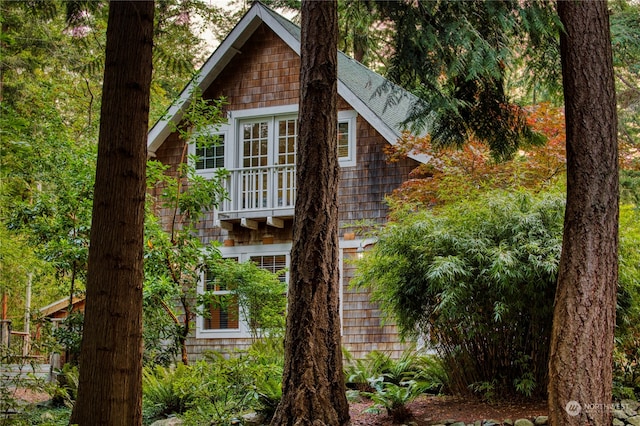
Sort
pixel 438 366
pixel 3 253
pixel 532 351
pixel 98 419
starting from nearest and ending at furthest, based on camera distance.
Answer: pixel 98 419 → pixel 532 351 → pixel 438 366 → pixel 3 253

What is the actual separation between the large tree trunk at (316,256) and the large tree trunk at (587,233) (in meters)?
2.14

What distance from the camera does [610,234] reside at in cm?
690

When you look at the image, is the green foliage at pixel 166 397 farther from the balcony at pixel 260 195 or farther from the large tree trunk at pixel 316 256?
the balcony at pixel 260 195

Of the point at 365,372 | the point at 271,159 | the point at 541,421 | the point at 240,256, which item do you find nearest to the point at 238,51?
the point at 271,159

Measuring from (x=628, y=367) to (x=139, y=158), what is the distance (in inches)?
251

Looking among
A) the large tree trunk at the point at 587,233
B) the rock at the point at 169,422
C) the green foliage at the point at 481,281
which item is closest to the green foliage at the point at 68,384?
the rock at the point at 169,422

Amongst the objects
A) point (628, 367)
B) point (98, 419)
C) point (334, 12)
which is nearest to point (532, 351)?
point (628, 367)

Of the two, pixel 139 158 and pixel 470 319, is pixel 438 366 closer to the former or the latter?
pixel 470 319

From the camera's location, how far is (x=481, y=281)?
7.83 metres

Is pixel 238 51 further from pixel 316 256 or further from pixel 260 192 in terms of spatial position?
pixel 316 256

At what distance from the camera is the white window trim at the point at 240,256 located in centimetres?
1466

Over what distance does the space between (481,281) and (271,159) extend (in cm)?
791

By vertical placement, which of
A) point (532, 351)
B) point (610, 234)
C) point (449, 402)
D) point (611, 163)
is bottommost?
point (449, 402)

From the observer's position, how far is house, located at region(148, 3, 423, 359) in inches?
553
